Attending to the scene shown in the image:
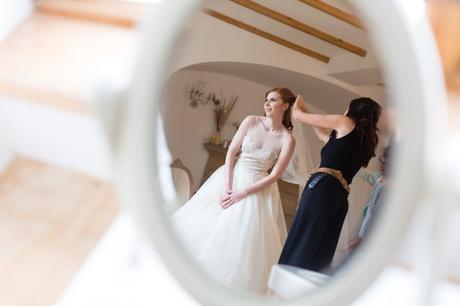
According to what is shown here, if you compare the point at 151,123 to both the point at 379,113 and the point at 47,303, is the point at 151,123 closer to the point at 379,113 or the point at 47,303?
the point at 379,113

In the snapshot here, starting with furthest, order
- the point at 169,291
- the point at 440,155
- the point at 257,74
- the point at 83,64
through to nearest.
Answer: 1. the point at 83,64
2. the point at 169,291
3. the point at 257,74
4. the point at 440,155

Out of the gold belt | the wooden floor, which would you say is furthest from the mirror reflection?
the wooden floor

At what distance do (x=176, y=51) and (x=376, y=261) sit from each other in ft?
1.00

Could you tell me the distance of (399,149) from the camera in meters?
0.54

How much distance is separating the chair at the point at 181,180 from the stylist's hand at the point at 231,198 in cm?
4

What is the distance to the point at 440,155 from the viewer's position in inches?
20.6

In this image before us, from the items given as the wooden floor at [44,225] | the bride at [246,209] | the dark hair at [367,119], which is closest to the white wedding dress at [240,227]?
the bride at [246,209]

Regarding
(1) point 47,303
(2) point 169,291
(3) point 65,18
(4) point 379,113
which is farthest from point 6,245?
(4) point 379,113

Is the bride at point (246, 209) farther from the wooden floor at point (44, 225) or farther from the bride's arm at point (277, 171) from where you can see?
the wooden floor at point (44, 225)

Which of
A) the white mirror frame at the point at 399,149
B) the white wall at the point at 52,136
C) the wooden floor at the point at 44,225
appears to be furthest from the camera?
the white wall at the point at 52,136

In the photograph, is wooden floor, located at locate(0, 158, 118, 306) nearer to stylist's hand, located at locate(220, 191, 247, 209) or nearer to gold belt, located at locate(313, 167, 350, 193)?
stylist's hand, located at locate(220, 191, 247, 209)

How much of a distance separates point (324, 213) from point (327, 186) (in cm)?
3

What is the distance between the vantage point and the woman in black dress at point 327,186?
1.99ft

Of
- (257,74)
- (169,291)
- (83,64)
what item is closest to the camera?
(257,74)
